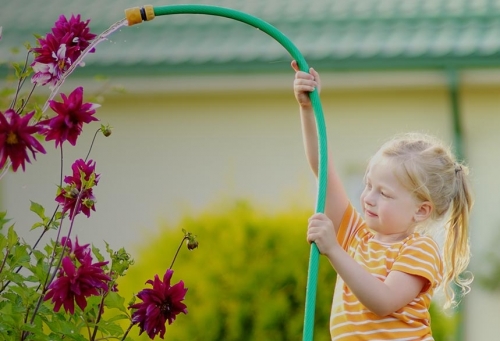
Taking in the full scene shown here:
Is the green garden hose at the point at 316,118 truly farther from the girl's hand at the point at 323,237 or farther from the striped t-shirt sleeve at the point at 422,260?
the striped t-shirt sleeve at the point at 422,260

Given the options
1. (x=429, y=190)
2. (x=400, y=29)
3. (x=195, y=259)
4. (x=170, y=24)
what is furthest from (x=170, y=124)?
(x=429, y=190)

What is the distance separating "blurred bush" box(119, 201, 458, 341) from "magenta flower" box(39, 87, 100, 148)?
7.51ft

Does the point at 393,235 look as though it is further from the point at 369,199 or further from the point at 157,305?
the point at 157,305

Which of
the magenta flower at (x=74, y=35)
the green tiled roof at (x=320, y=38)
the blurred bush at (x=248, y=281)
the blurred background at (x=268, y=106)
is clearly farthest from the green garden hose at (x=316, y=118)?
the green tiled roof at (x=320, y=38)

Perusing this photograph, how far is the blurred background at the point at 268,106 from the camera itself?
6055mm

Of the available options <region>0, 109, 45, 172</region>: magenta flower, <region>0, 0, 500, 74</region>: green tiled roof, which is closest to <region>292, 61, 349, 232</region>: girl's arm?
<region>0, 109, 45, 172</region>: magenta flower

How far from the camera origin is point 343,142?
6344 mm

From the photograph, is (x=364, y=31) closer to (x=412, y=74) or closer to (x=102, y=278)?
(x=412, y=74)

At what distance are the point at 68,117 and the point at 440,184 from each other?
937 mm

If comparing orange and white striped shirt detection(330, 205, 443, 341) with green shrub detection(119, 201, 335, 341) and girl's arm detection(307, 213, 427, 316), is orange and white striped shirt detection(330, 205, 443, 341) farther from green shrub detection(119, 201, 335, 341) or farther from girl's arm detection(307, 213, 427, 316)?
green shrub detection(119, 201, 335, 341)

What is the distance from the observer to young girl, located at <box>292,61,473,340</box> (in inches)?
91.4

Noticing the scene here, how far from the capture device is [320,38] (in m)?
6.33

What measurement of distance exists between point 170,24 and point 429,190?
14.7ft

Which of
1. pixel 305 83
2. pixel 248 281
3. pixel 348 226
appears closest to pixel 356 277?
pixel 348 226
